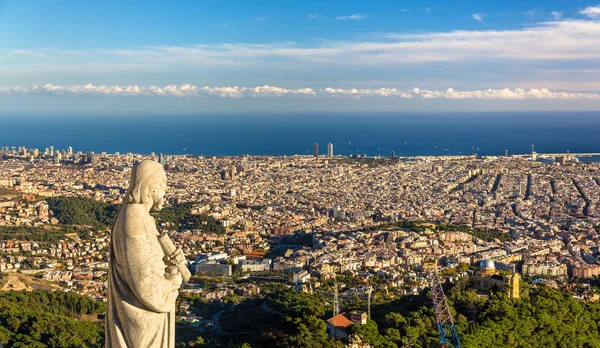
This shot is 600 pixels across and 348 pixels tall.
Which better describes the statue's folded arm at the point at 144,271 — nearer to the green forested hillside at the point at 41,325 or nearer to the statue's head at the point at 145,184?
the statue's head at the point at 145,184

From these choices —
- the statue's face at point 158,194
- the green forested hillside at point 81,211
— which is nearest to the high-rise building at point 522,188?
the green forested hillside at point 81,211

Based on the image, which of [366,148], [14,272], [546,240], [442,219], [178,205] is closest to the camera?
[14,272]

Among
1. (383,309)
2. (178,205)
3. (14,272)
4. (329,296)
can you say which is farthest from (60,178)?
(383,309)

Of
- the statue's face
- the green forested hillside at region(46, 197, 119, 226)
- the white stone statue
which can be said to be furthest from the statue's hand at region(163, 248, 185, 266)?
the green forested hillside at region(46, 197, 119, 226)

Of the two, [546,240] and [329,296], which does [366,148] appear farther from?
[329,296]

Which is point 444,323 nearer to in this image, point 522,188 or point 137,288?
point 137,288

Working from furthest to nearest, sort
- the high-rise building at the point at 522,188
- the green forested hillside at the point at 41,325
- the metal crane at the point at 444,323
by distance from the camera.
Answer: the high-rise building at the point at 522,188 → the green forested hillside at the point at 41,325 → the metal crane at the point at 444,323

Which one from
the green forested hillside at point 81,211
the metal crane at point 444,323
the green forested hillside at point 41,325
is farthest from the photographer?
the green forested hillside at point 81,211

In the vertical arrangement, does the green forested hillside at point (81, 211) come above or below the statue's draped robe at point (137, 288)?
below

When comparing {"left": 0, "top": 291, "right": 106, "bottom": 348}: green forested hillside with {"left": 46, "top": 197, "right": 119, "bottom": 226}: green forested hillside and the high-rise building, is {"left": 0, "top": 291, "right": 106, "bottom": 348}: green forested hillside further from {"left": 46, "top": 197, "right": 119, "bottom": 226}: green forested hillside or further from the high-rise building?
the high-rise building

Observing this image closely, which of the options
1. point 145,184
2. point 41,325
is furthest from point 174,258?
point 41,325
